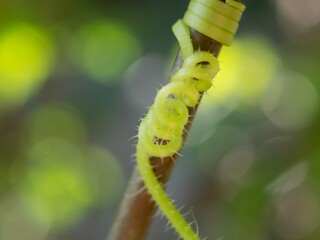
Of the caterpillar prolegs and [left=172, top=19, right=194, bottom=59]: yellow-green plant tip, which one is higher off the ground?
[left=172, top=19, right=194, bottom=59]: yellow-green plant tip

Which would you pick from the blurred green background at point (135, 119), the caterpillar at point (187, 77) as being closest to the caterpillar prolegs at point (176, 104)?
the caterpillar at point (187, 77)

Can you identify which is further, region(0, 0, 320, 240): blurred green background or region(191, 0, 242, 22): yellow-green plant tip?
region(0, 0, 320, 240): blurred green background

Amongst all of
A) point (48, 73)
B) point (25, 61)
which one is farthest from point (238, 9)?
point (48, 73)

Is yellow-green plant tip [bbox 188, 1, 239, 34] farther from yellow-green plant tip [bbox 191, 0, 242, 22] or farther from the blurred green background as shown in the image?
the blurred green background

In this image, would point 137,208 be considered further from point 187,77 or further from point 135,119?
point 135,119

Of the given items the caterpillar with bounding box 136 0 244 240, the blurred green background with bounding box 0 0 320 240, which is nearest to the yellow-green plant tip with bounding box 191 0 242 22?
the caterpillar with bounding box 136 0 244 240

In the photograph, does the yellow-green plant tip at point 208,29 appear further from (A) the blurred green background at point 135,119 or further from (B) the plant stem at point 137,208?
(A) the blurred green background at point 135,119

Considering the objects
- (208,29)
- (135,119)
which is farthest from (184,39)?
(135,119)
